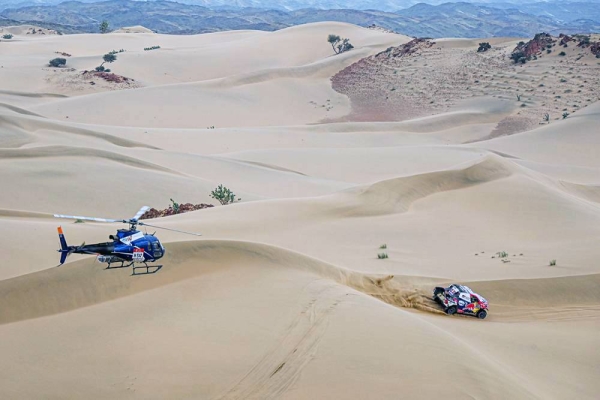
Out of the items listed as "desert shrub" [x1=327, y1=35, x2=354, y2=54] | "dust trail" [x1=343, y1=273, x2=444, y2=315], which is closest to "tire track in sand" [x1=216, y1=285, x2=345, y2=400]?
"dust trail" [x1=343, y1=273, x2=444, y2=315]

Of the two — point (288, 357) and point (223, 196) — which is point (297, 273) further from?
point (223, 196)

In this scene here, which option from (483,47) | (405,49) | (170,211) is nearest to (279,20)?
(405,49)

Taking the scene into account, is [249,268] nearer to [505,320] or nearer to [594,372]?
[505,320]

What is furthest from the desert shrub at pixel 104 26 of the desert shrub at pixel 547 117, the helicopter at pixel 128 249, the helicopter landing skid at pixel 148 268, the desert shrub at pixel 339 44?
the helicopter at pixel 128 249

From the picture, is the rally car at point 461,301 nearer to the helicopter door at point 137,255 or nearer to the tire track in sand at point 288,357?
the tire track in sand at point 288,357

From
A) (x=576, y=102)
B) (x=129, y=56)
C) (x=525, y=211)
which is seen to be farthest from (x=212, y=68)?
(x=525, y=211)

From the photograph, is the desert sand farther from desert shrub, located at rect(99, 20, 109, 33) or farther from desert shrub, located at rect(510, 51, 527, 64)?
desert shrub, located at rect(99, 20, 109, 33)
